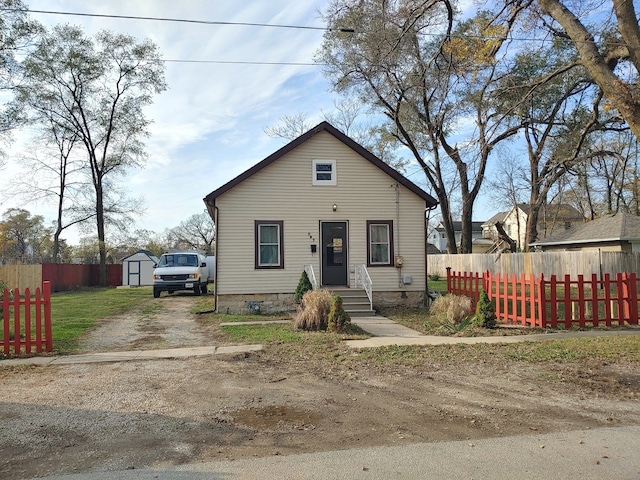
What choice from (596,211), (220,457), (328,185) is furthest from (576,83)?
(596,211)

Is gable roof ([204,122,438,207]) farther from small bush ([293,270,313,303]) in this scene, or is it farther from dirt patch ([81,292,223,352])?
dirt patch ([81,292,223,352])

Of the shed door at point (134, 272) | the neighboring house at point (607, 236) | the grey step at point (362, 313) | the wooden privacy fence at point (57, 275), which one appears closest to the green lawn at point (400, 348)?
the grey step at point (362, 313)

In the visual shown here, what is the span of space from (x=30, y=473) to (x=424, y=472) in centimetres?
337

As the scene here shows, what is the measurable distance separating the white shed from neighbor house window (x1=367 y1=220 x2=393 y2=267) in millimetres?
30294

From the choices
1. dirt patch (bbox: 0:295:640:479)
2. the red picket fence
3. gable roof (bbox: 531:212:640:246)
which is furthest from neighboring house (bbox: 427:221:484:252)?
the red picket fence

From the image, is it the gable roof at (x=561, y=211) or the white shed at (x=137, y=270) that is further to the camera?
the gable roof at (x=561, y=211)

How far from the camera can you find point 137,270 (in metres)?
42.3

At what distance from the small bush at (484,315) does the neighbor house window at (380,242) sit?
4.98m

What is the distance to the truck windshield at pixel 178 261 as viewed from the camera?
2245 centimetres

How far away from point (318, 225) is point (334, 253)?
1158 mm

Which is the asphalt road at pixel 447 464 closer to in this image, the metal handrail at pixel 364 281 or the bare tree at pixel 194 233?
the metal handrail at pixel 364 281

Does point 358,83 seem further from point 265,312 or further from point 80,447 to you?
point 80,447

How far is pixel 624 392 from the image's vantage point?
251 inches

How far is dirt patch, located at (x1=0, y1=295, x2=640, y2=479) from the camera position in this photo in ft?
15.1
